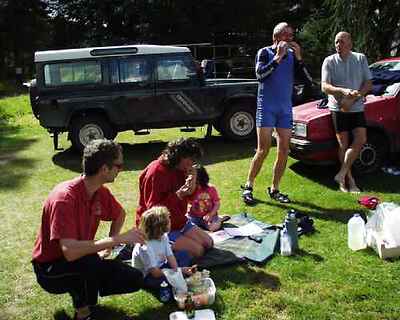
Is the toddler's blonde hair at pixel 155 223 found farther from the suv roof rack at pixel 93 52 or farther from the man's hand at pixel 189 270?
the suv roof rack at pixel 93 52

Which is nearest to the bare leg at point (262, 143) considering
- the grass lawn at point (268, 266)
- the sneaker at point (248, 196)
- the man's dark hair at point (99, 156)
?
the sneaker at point (248, 196)

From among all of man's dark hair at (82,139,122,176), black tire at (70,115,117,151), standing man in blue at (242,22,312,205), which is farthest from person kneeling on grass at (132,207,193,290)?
black tire at (70,115,117,151)

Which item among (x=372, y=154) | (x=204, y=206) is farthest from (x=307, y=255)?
(x=372, y=154)

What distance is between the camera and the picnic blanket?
4623 mm

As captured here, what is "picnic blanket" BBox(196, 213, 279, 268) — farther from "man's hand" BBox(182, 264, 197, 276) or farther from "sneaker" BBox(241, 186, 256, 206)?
"sneaker" BBox(241, 186, 256, 206)

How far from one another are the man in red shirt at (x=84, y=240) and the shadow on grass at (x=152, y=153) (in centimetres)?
524

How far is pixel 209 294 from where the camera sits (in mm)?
3875

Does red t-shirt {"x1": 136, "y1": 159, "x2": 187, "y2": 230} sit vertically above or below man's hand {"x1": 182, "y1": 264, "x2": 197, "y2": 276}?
above

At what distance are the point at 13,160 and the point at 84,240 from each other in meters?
7.24

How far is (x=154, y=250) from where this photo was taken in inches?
160

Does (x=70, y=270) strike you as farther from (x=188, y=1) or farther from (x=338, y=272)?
(x=188, y=1)

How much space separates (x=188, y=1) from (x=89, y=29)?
22.1ft

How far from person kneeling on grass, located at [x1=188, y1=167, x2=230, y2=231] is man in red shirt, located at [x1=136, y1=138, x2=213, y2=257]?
73 cm

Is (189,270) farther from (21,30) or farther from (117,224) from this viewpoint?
(21,30)
